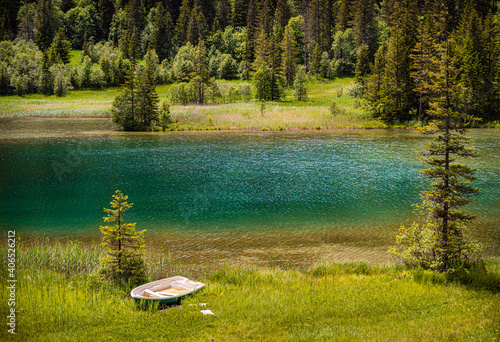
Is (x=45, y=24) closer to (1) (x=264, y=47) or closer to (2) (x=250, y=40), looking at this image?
(2) (x=250, y=40)

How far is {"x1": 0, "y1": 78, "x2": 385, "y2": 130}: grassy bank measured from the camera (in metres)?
61.3

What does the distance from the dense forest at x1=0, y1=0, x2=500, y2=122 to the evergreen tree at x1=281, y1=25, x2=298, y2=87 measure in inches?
12.7

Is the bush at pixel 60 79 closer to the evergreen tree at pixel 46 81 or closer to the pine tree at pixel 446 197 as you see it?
the evergreen tree at pixel 46 81

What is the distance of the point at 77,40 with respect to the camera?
521ft

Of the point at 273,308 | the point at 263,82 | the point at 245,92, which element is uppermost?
the point at 263,82

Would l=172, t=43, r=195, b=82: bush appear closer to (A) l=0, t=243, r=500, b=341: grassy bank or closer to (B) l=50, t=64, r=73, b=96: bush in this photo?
(B) l=50, t=64, r=73, b=96: bush

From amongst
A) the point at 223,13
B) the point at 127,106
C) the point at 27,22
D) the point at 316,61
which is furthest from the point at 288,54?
the point at 27,22

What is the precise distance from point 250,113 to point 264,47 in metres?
39.6

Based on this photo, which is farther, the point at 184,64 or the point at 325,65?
the point at 184,64

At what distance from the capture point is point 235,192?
25688mm

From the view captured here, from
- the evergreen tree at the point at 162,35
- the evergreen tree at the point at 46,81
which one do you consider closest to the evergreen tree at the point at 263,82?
the evergreen tree at the point at 46,81

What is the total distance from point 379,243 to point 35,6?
195 metres

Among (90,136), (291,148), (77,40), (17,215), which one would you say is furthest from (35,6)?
(17,215)

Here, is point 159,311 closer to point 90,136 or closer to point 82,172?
point 82,172
